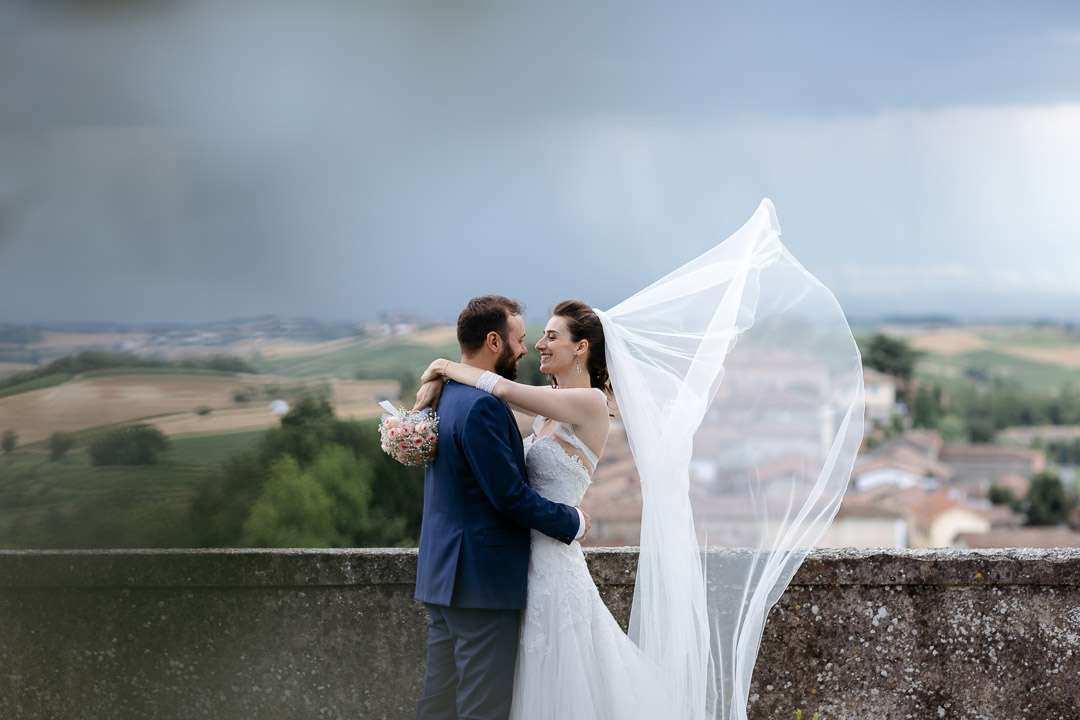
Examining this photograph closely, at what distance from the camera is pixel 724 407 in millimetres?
2693

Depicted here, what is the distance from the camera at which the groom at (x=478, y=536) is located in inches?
96.4

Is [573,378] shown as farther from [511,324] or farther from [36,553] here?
[36,553]

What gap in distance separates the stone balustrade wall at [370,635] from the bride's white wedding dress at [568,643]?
49 centimetres

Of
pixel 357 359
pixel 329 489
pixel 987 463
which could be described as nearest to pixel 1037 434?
pixel 987 463

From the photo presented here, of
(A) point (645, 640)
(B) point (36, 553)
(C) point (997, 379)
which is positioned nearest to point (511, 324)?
(A) point (645, 640)

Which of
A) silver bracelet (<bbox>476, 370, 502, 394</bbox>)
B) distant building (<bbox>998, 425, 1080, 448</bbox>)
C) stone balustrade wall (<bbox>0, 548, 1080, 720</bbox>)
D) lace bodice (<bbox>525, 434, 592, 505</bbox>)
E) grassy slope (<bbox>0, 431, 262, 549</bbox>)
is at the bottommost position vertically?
Answer: distant building (<bbox>998, 425, 1080, 448</bbox>)

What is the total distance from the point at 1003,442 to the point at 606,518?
68816mm

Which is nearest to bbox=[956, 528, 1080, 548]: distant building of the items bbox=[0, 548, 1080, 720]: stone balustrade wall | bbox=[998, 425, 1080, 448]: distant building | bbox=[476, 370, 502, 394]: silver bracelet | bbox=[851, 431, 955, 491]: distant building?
bbox=[851, 431, 955, 491]: distant building

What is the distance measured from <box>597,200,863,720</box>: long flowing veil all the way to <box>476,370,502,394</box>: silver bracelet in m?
0.41

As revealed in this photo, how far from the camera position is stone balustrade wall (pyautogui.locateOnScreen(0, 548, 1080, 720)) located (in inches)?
120

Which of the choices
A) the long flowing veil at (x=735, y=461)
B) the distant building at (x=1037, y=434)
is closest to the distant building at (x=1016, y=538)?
the distant building at (x=1037, y=434)

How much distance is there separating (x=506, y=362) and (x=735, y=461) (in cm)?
73

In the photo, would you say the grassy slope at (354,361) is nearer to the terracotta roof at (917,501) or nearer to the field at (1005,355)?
the terracotta roof at (917,501)

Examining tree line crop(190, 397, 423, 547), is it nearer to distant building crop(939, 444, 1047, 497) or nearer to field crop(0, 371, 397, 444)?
field crop(0, 371, 397, 444)
